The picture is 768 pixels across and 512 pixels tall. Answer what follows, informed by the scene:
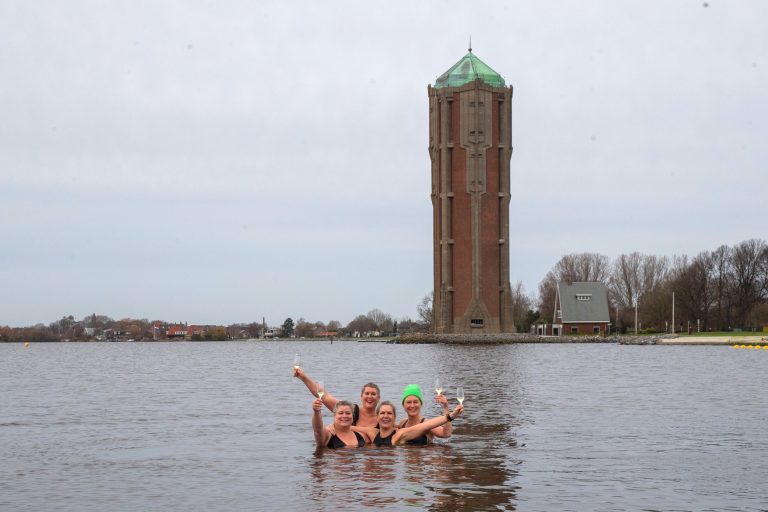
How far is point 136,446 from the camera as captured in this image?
2406cm

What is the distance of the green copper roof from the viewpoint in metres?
141

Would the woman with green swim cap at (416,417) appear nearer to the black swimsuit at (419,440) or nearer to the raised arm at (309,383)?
the black swimsuit at (419,440)

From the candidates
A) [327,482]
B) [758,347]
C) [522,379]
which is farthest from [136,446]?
[758,347]

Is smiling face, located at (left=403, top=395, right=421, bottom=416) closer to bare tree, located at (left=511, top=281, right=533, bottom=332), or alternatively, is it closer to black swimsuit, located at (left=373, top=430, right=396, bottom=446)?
black swimsuit, located at (left=373, top=430, right=396, bottom=446)

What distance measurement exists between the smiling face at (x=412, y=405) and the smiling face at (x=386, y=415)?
1.29 ft

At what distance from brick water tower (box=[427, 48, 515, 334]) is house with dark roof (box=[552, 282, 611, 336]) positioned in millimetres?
18360

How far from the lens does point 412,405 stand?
2117 cm

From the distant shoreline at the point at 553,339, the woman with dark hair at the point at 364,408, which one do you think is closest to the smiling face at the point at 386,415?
the woman with dark hair at the point at 364,408

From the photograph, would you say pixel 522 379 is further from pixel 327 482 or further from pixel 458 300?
pixel 458 300

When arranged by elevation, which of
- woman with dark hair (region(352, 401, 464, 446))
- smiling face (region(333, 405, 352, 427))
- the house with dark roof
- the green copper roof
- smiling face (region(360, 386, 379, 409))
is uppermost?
the green copper roof

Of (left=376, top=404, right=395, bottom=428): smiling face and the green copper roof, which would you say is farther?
the green copper roof

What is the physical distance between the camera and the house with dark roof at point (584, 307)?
154 metres

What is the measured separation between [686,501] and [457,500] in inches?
137

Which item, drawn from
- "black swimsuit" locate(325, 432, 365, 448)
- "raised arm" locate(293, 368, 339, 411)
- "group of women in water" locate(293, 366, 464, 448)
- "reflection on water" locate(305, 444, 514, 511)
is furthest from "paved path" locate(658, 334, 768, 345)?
"reflection on water" locate(305, 444, 514, 511)
